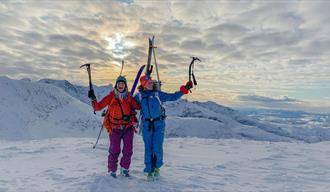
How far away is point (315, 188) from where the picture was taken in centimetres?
834

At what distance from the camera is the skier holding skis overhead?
8.66m

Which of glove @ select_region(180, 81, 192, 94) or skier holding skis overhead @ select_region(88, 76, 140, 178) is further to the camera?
glove @ select_region(180, 81, 192, 94)

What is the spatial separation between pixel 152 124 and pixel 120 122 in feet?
2.75

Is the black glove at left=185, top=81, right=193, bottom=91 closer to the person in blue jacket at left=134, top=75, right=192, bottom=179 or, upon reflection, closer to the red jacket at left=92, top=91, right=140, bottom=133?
the person in blue jacket at left=134, top=75, right=192, bottom=179

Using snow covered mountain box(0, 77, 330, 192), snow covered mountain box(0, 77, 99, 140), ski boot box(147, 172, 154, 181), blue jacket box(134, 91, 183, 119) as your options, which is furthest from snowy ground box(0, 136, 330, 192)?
snow covered mountain box(0, 77, 99, 140)

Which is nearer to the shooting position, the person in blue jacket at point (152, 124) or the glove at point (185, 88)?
the person in blue jacket at point (152, 124)

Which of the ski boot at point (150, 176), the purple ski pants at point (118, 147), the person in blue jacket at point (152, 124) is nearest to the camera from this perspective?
the ski boot at point (150, 176)

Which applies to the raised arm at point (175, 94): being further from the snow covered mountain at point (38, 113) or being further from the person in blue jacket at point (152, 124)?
the snow covered mountain at point (38, 113)

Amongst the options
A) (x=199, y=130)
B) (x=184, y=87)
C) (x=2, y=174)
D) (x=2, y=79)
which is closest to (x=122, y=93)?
(x=184, y=87)

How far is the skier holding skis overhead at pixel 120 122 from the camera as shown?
8.66 m

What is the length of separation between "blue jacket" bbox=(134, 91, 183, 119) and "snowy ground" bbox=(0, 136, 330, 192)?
1.68 meters

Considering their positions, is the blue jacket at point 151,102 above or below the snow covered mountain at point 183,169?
above

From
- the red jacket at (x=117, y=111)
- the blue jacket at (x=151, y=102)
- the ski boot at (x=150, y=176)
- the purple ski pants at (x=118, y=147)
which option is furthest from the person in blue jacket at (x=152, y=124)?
the purple ski pants at (x=118, y=147)

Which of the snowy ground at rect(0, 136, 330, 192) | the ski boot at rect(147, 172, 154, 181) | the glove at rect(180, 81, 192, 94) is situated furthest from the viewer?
the glove at rect(180, 81, 192, 94)
